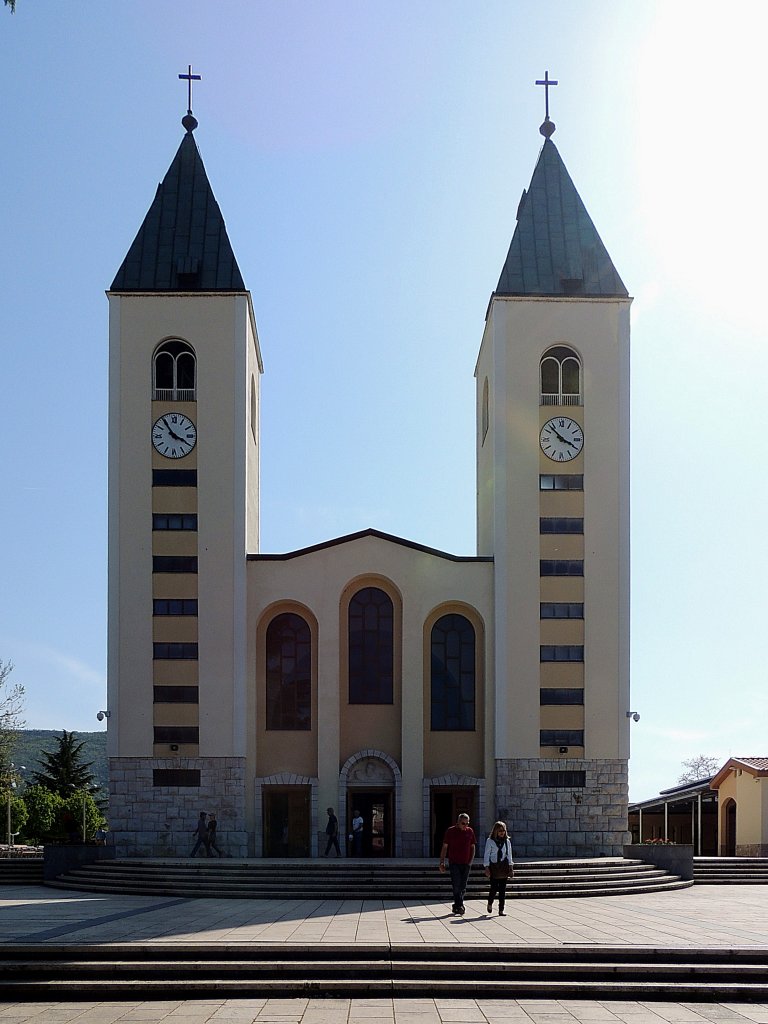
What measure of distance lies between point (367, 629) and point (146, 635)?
21.3 ft

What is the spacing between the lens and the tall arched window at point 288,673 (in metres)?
33.4

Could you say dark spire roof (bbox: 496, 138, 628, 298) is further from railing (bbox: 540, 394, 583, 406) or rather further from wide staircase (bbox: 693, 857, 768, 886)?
wide staircase (bbox: 693, 857, 768, 886)

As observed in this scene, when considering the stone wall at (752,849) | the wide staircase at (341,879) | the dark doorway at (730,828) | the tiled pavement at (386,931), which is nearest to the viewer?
the tiled pavement at (386,931)

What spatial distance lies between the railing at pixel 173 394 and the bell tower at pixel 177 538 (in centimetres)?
3

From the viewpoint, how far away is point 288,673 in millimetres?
33656

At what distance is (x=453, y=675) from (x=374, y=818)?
188 inches

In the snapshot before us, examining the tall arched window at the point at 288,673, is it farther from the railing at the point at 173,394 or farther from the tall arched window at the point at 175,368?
the tall arched window at the point at 175,368

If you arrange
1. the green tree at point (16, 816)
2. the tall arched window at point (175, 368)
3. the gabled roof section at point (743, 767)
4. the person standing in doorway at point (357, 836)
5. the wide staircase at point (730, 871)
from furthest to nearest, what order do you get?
the green tree at point (16, 816) < the gabled roof section at point (743, 767) < the tall arched window at point (175, 368) < the person standing in doorway at point (357, 836) < the wide staircase at point (730, 871)

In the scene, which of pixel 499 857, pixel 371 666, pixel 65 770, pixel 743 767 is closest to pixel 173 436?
pixel 371 666

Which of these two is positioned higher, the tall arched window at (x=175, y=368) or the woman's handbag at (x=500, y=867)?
the tall arched window at (x=175, y=368)

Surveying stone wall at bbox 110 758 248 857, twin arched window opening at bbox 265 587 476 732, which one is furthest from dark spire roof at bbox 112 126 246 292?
stone wall at bbox 110 758 248 857

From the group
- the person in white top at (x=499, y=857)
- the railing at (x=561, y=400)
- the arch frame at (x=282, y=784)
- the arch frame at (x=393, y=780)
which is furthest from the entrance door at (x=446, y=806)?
the person in white top at (x=499, y=857)

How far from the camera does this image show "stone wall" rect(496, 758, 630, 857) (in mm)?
31750

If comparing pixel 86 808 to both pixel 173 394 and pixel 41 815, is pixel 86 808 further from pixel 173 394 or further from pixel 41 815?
pixel 173 394
